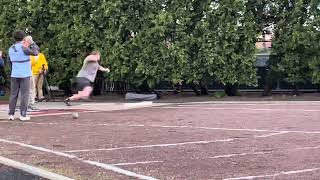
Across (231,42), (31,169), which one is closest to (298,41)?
(231,42)

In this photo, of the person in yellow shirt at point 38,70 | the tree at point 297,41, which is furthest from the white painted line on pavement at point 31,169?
the tree at point 297,41

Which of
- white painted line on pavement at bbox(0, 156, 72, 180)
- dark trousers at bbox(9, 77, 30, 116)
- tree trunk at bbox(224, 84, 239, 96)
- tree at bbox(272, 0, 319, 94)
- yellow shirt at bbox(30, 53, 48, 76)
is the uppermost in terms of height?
tree at bbox(272, 0, 319, 94)

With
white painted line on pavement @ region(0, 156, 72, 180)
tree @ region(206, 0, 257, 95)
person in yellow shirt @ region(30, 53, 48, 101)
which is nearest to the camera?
white painted line on pavement @ region(0, 156, 72, 180)

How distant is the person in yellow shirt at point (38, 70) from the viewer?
57.8 ft

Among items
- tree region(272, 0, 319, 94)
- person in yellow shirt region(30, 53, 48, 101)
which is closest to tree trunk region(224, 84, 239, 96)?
tree region(272, 0, 319, 94)

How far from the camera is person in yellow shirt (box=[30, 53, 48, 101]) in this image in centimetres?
1761

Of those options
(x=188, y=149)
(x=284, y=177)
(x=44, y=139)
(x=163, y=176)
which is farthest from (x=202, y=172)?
Answer: (x=44, y=139)

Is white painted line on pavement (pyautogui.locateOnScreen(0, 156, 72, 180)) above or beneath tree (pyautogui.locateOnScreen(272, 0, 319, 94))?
beneath

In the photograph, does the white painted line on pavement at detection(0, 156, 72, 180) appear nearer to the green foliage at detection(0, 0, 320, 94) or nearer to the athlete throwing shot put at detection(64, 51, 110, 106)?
the athlete throwing shot put at detection(64, 51, 110, 106)

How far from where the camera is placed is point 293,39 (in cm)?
1948

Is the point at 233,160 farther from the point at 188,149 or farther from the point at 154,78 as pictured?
the point at 154,78

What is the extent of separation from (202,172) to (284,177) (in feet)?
3.18

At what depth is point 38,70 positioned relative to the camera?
59.6 ft

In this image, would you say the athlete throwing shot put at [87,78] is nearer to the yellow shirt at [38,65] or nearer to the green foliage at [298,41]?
the yellow shirt at [38,65]
